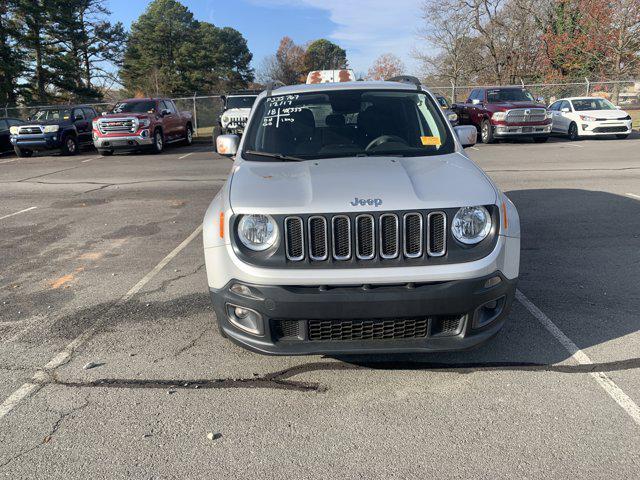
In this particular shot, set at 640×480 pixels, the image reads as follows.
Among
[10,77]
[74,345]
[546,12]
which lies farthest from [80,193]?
[546,12]

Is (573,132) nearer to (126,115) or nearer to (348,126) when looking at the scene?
(126,115)

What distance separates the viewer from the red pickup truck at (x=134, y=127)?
711 inches

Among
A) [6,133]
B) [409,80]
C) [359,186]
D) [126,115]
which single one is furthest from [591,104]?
[6,133]

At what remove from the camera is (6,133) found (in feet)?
67.8

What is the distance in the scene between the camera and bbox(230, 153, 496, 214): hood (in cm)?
316

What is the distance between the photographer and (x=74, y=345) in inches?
162

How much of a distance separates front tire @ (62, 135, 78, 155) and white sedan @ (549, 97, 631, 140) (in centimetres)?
1884

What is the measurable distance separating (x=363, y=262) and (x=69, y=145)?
19778 mm

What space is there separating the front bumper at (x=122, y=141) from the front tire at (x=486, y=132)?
12.1 meters

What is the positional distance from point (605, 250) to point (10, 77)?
37.0 meters

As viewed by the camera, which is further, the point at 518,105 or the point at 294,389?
the point at 518,105

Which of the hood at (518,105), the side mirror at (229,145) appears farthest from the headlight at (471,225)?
the hood at (518,105)

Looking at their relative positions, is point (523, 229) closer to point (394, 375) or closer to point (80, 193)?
point (394, 375)

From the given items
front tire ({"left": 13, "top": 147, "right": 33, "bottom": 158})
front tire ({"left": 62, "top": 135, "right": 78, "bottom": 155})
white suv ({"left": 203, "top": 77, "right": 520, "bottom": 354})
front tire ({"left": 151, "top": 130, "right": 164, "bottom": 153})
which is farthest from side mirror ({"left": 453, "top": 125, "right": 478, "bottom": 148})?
front tire ({"left": 13, "top": 147, "right": 33, "bottom": 158})
